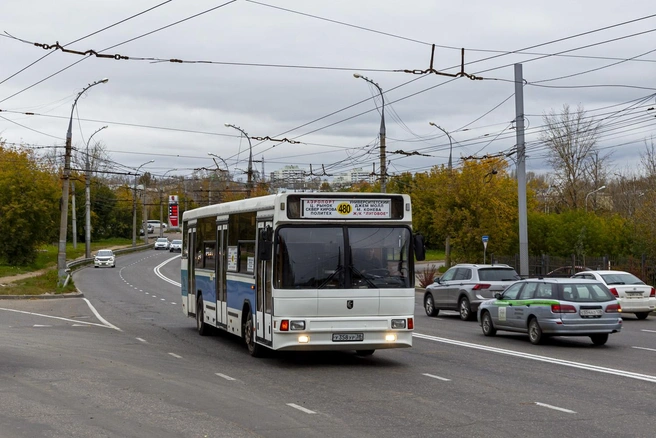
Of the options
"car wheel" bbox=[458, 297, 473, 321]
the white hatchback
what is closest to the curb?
"car wheel" bbox=[458, 297, 473, 321]

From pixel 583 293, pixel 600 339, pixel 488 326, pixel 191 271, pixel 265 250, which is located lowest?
pixel 600 339

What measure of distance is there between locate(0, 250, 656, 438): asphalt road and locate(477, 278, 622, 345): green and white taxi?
1.52 feet

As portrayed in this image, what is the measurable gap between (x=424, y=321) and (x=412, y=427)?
17.1 m

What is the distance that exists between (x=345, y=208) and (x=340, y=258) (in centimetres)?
86

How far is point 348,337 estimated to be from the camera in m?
15.1

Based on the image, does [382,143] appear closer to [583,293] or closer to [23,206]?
[583,293]

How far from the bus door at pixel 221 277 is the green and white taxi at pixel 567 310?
636 centimetres

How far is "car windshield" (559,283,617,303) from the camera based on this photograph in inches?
743

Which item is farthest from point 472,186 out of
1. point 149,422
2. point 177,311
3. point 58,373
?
point 149,422

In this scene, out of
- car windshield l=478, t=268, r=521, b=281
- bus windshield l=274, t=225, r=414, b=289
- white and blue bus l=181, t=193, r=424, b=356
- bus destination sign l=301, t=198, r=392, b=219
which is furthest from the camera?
car windshield l=478, t=268, r=521, b=281

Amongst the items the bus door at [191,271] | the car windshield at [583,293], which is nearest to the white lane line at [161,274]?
the bus door at [191,271]

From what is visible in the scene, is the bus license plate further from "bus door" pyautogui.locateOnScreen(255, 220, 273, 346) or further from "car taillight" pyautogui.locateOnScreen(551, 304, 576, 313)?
"car taillight" pyautogui.locateOnScreen(551, 304, 576, 313)

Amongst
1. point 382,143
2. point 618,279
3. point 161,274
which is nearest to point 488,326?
point 618,279

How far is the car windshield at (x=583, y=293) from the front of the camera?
18875mm
